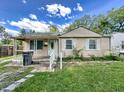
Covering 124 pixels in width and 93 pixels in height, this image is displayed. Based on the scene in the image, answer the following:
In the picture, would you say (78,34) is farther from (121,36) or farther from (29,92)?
(29,92)

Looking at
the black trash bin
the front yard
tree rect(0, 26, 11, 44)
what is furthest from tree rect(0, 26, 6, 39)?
the front yard

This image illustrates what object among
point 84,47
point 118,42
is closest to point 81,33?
point 84,47

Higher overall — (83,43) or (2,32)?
(2,32)

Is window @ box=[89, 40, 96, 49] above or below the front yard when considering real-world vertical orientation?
above

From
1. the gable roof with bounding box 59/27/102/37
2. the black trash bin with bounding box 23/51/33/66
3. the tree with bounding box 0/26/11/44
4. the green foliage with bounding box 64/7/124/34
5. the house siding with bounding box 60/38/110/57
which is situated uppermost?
the green foliage with bounding box 64/7/124/34

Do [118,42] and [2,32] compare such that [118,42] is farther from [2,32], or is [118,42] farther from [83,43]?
[2,32]

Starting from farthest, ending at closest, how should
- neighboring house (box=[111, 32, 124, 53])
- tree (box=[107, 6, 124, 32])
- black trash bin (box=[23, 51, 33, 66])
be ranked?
tree (box=[107, 6, 124, 32]) → neighboring house (box=[111, 32, 124, 53]) → black trash bin (box=[23, 51, 33, 66])

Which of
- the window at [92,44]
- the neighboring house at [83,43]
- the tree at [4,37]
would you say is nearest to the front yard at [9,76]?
the neighboring house at [83,43]

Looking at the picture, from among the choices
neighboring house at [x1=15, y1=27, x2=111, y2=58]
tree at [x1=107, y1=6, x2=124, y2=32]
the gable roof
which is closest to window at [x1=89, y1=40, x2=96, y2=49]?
neighboring house at [x1=15, y1=27, x2=111, y2=58]

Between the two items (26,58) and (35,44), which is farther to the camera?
(35,44)

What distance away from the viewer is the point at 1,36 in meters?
47.5

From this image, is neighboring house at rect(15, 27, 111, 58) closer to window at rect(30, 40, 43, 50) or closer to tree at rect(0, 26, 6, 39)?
window at rect(30, 40, 43, 50)

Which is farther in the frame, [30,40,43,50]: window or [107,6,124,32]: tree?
[107,6,124,32]: tree

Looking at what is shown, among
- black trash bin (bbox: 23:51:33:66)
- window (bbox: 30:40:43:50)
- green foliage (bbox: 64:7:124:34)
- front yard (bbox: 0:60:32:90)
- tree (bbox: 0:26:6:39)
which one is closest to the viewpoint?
front yard (bbox: 0:60:32:90)
